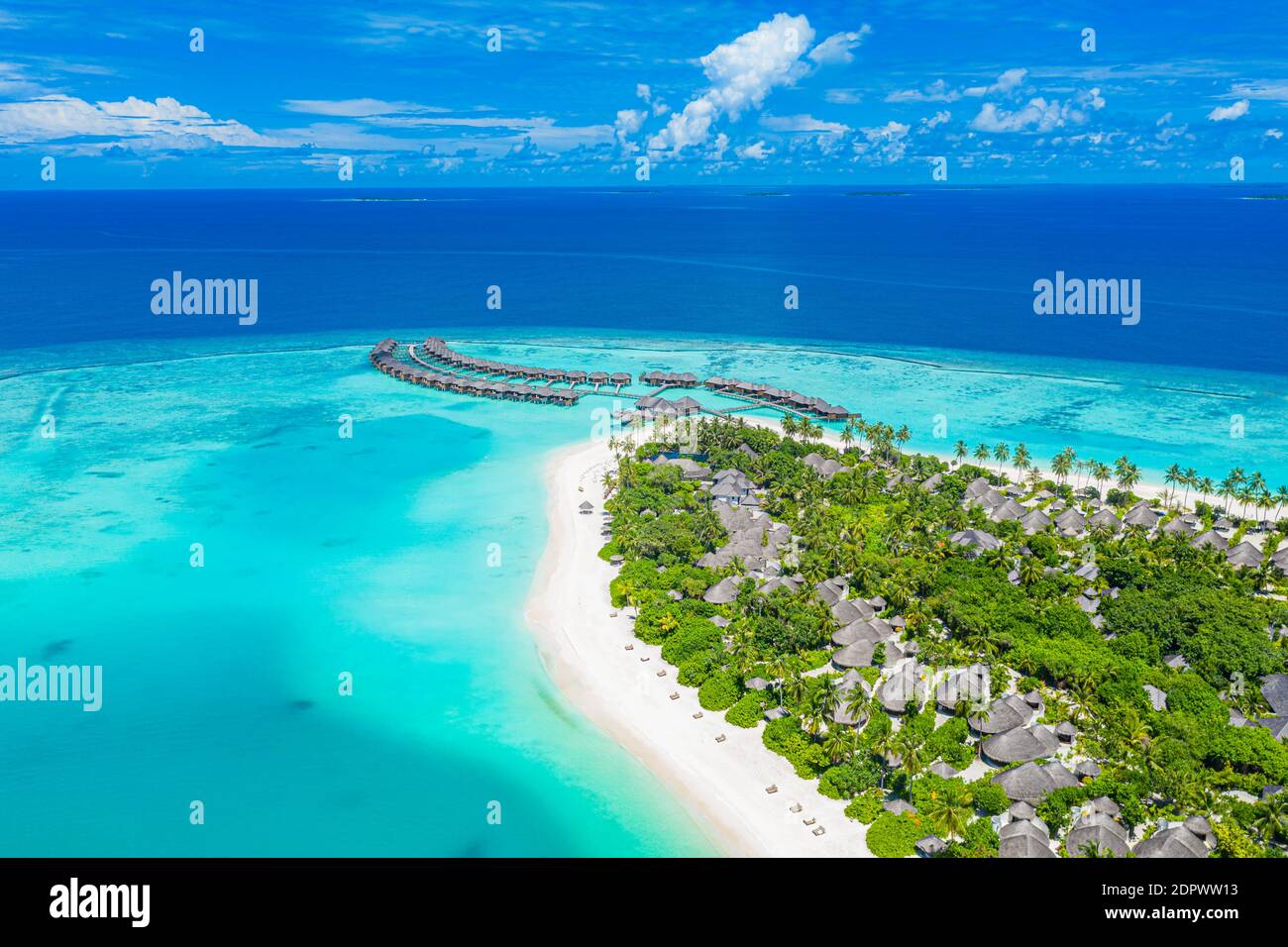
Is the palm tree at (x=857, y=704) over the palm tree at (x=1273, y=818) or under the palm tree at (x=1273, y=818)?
over

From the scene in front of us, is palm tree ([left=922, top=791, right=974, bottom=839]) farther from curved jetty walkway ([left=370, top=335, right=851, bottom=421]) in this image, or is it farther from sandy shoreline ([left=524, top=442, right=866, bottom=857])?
curved jetty walkway ([left=370, top=335, right=851, bottom=421])

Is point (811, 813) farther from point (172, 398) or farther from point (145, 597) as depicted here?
point (172, 398)

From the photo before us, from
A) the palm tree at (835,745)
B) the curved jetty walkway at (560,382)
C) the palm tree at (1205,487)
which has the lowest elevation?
the palm tree at (835,745)

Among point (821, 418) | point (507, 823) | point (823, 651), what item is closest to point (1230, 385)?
point (821, 418)

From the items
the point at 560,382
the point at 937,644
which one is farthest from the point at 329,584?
the point at 560,382

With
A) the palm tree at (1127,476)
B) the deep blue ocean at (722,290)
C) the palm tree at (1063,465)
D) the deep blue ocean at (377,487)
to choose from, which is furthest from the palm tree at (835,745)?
the deep blue ocean at (722,290)

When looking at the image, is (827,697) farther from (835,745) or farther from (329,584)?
(329,584)

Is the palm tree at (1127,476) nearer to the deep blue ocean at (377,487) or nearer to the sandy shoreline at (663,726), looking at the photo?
the deep blue ocean at (377,487)
